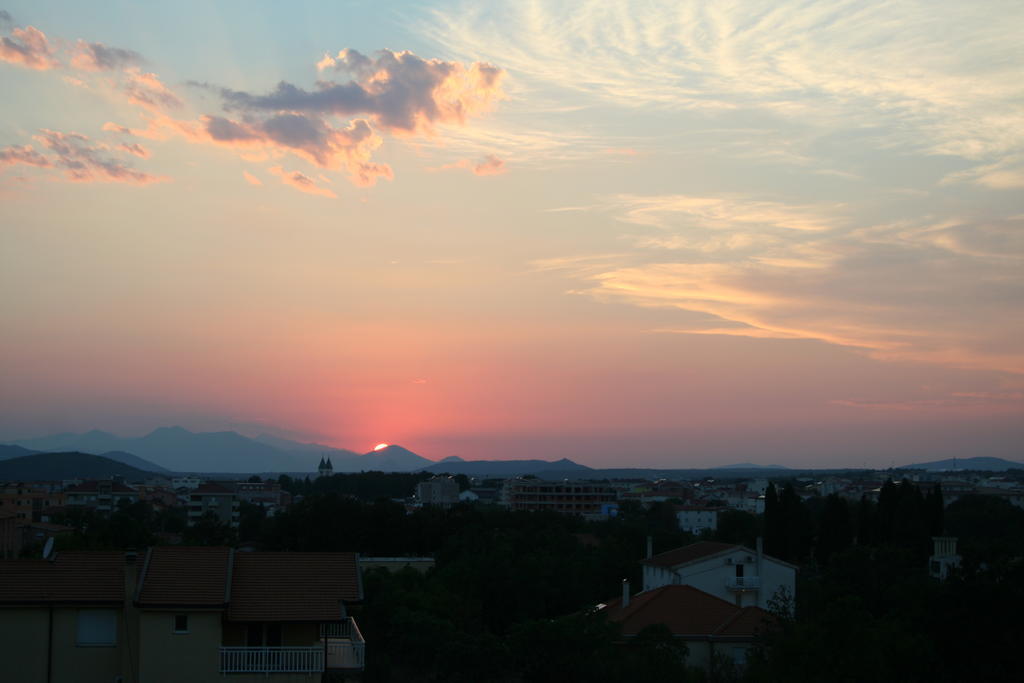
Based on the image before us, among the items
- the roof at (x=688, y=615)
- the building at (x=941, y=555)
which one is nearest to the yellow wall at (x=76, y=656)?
the roof at (x=688, y=615)

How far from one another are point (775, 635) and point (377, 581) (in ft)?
61.9

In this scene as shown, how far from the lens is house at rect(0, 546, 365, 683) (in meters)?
20.2

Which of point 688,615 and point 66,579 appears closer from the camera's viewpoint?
point 66,579

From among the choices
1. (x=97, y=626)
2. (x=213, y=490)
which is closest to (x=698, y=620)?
(x=97, y=626)

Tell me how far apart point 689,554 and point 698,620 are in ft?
37.9

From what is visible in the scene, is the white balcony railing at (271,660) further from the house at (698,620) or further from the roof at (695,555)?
the roof at (695,555)

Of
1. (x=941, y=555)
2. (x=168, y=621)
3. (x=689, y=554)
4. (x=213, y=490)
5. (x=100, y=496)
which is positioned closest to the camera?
(x=168, y=621)

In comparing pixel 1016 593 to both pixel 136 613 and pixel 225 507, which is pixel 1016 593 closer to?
pixel 136 613

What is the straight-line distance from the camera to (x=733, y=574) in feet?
145

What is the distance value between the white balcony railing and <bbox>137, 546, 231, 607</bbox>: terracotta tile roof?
41.4 inches

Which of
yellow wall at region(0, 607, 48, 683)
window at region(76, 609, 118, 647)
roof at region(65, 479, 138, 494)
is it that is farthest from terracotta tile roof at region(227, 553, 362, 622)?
roof at region(65, 479, 138, 494)

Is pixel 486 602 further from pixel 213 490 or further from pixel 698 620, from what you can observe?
pixel 213 490

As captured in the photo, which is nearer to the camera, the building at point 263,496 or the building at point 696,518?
the building at point 696,518

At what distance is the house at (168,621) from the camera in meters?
20.2
